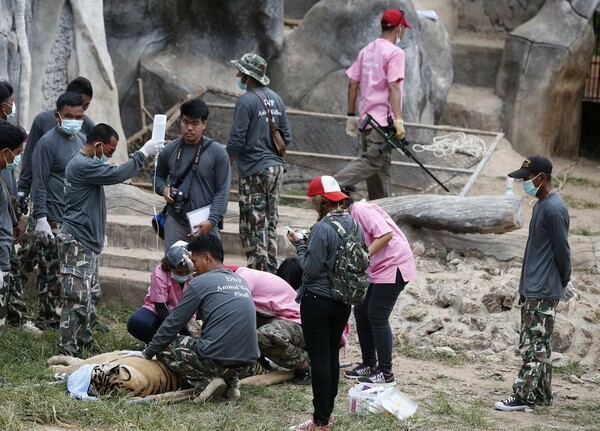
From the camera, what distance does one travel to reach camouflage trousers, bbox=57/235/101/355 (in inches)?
318

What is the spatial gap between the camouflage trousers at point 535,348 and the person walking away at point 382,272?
823 mm

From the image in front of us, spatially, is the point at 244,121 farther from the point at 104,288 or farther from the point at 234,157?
the point at 104,288

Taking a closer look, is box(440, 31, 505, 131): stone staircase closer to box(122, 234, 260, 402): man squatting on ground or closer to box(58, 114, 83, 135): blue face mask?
box(58, 114, 83, 135): blue face mask

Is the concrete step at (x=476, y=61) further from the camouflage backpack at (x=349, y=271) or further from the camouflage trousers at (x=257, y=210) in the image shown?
the camouflage backpack at (x=349, y=271)

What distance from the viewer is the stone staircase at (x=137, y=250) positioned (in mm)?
9781

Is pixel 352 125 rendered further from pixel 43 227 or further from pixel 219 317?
pixel 219 317

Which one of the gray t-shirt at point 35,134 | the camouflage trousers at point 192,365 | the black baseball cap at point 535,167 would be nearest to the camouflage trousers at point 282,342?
the camouflage trousers at point 192,365

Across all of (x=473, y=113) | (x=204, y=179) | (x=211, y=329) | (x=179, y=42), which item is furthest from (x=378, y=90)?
(x=473, y=113)

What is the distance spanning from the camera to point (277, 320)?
26.2ft

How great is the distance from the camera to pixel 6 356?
26.5 ft

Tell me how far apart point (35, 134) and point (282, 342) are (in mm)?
2692

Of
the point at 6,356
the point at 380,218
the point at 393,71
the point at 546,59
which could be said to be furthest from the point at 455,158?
the point at 6,356

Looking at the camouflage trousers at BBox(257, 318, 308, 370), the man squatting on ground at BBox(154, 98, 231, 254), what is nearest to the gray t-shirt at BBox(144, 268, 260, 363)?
the camouflage trousers at BBox(257, 318, 308, 370)

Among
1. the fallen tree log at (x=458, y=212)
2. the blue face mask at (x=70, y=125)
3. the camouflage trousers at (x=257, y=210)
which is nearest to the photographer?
the blue face mask at (x=70, y=125)
